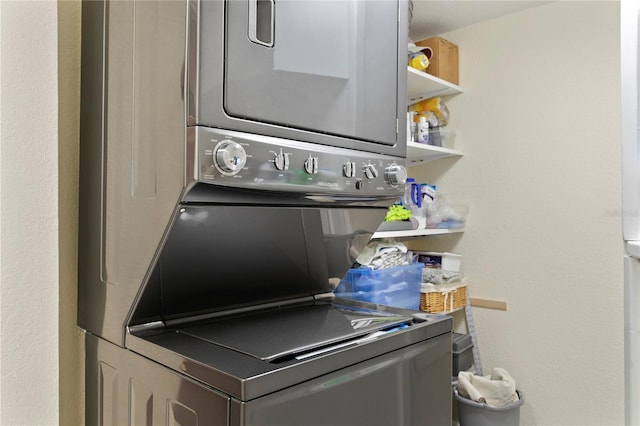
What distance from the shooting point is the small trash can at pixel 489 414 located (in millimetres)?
2160

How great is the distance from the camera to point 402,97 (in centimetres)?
126

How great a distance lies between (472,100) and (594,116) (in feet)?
2.09

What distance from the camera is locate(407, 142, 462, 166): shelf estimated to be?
2334 mm

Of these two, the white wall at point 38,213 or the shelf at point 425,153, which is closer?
the white wall at point 38,213

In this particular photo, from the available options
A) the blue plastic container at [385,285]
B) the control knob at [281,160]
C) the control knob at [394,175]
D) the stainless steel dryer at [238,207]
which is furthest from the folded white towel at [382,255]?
the control knob at [281,160]

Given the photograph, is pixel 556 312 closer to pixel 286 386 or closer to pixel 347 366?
pixel 347 366

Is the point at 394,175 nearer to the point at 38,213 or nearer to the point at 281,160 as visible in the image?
the point at 281,160

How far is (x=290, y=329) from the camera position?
1.10 metres

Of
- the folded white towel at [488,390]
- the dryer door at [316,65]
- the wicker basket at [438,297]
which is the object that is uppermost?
the dryer door at [316,65]

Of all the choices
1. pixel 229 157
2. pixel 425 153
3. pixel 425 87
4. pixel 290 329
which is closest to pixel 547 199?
pixel 425 153

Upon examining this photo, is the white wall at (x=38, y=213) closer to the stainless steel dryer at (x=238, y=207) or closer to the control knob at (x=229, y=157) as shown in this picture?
the stainless steel dryer at (x=238, y=207)

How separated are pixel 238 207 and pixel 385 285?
1188mm

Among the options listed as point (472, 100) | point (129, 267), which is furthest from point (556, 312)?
point (129, 267)

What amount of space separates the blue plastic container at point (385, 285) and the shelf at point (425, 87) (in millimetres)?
965
